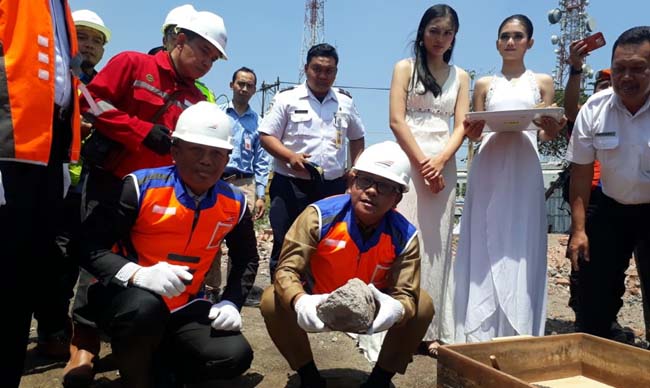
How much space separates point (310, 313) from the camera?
2598mm

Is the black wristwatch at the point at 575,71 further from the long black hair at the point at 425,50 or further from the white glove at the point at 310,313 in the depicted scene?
the white glove at the point at 310,313

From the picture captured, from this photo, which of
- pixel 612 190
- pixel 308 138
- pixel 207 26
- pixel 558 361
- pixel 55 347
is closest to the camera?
pixel 558 361

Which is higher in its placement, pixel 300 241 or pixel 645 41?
pixel 645 41

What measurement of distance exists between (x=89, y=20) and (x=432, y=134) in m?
2.37

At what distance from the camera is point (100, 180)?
3219 millimetres

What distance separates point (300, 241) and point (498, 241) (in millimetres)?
1510

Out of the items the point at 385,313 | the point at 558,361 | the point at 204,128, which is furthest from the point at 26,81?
the point at 558,361

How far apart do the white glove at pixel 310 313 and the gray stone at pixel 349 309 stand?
3 cm

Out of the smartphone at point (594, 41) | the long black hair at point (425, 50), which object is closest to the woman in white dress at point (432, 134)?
the long black hair at point (425, 50)

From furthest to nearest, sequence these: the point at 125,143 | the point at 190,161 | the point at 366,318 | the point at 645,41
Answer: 1. the point at 645,41
2. the point at 125,143
3. the point at 190,161
4. the point at 366,318

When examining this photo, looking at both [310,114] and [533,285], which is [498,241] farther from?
[310,114]

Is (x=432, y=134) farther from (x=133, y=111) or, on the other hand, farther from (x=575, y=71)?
(x=133, y=111)

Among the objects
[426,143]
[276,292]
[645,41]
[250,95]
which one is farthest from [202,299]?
[250,95]

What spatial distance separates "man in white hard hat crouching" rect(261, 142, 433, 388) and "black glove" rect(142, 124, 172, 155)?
766mm
